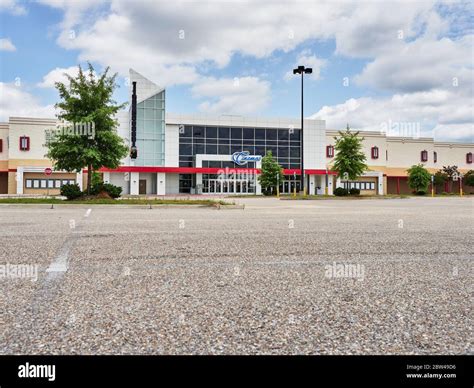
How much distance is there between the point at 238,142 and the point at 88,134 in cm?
3928

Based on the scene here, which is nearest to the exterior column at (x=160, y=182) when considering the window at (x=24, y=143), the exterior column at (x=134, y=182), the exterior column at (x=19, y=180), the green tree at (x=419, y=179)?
the exterior column at (x=134, y=182)

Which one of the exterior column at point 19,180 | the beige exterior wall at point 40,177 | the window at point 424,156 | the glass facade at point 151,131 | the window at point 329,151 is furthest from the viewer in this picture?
the window at point 424,156

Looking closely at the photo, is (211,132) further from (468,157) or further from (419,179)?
(468,157)

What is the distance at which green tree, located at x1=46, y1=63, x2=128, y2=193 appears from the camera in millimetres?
26875

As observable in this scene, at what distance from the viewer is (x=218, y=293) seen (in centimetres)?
468

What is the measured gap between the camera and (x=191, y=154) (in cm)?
6366

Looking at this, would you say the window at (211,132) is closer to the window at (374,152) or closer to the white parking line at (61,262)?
the window at (374,152)

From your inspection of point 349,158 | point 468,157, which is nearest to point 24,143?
point 349,158

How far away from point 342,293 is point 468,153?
83.8 metres

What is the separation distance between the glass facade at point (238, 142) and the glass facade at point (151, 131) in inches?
120

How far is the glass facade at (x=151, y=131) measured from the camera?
62.4 meters

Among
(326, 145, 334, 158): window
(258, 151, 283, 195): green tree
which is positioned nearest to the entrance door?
(258, 151, 283, 195): green tree

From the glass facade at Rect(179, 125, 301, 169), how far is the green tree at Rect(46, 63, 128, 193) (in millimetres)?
34599
